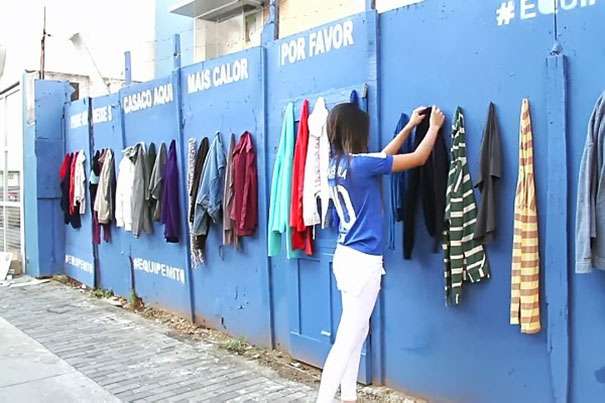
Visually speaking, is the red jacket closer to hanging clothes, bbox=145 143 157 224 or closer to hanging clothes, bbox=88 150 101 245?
hanging clothes, bbox=145 143 157 224

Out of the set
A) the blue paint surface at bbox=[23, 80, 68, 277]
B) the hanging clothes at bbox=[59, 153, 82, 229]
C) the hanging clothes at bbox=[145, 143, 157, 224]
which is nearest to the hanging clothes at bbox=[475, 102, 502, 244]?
the hanging clothes at bbox=[145, 143, 157, 224]

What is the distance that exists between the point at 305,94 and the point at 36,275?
7048 millimetres

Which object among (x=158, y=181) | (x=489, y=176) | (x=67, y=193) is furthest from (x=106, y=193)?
(x=489, y=176)

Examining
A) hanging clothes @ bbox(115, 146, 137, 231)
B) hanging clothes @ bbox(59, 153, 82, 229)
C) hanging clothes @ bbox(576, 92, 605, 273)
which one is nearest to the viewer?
hanging clothes @ bbox(576, 92, 605, 273)

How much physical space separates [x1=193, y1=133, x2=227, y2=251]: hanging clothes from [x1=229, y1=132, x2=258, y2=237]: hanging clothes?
243 mm

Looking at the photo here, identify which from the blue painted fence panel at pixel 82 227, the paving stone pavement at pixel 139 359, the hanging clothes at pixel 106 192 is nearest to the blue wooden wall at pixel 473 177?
the paving stone pavement at pixel 139 359

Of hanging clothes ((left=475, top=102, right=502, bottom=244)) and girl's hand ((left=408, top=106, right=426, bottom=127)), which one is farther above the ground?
girl's hand ((left=408, top=106, right=426, bottom=127))

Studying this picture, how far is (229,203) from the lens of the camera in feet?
18.8

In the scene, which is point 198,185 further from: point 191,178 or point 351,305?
point 351,305

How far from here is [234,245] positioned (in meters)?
5.93

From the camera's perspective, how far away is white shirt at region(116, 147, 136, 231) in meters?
7.46

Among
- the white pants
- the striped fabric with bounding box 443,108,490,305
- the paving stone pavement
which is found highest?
the striped fabric with bounding box 443,108,490,305

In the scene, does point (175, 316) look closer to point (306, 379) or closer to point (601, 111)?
point (306, 379)

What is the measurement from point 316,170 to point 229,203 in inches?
53.0
